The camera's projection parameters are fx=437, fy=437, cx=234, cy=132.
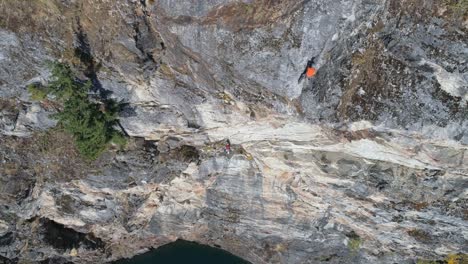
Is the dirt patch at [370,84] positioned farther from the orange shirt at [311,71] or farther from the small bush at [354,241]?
the small bush at [354,241]

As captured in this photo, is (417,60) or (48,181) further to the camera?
(48,181)

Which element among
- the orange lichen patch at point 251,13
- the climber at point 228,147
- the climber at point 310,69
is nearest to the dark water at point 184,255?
the climber at point 228,147

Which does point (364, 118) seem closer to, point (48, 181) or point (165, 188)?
point (165, 188)

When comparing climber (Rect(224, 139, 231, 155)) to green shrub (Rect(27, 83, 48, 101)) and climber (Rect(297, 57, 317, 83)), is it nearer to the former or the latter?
climber (Rect(297, 57, 317, 83))

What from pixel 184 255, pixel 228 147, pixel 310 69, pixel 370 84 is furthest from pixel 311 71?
pixel 184 255

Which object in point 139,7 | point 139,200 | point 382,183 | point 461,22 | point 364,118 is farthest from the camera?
point 139,200

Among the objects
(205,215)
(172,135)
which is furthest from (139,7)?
(205,215)
